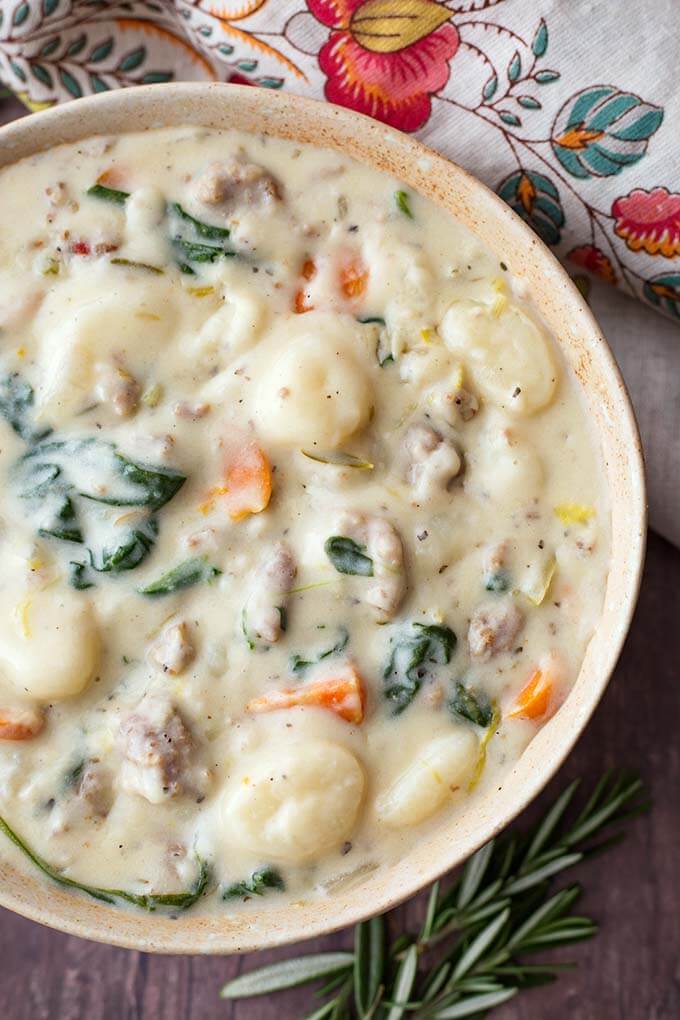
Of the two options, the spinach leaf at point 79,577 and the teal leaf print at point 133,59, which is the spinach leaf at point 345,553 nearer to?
the spinach leaf at point 79,577

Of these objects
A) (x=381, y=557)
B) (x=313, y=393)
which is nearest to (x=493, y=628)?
(x=381, y=557)

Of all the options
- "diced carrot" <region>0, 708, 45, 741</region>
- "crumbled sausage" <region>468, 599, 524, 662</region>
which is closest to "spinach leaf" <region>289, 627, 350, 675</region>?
"crumbled sausage" <region>468, 599, 524, 662</region>

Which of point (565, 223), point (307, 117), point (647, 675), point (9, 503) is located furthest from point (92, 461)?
point (647, 675)

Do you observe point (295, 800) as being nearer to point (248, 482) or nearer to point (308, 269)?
point (248, 482)

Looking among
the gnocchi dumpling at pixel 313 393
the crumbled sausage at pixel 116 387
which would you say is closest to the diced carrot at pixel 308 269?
the gnocchi dumpling at pixel 313 393

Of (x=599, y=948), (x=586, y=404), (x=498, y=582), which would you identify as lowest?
(x=599, y=948)

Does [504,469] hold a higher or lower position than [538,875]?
higher
